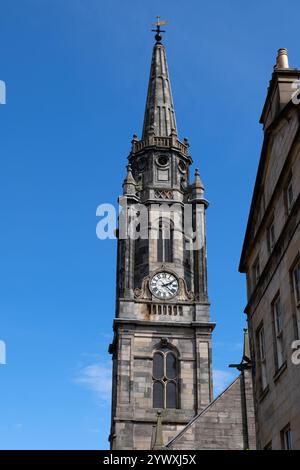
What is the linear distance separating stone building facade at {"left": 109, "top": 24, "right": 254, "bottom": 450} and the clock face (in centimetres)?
6

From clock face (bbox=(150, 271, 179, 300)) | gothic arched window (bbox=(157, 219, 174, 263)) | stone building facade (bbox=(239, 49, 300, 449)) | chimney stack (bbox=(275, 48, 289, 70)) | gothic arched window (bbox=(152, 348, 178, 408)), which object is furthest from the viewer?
gothic arched window (bbox=(157, 219, 174, 263))

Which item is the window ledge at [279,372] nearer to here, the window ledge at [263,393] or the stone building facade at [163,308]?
the window ledge at [263,393]

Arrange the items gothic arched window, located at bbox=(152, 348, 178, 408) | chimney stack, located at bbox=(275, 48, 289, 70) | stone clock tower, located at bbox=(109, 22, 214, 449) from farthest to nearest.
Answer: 1. gothic arched window, located at bbox=(152, 348, 178, 408)
2. stone clock tower, located at bbox=(109, 22, 214, 449)
3. chimney stack, located at bbox=(275, 48, 289, 70)

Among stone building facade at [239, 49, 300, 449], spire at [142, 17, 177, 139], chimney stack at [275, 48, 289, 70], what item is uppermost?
spire at [142, 17, 177, 139]

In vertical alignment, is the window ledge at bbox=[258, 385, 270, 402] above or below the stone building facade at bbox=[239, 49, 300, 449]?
below

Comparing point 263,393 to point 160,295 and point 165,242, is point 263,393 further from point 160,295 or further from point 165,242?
point 165,242

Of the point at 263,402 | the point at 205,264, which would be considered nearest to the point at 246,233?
the point at 263,402

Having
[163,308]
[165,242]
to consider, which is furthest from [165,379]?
[165,242]

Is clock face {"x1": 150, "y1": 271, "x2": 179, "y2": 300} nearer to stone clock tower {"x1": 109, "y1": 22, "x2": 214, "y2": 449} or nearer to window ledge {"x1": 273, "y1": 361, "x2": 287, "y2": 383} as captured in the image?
stone clock tower {"x1": 109, "y1": 22, "x2": 214, "y2": 449}

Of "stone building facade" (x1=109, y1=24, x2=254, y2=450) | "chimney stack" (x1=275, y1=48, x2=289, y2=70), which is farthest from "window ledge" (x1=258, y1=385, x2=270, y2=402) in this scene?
"stone building facade" (x1=109, y1=24, x2=254, y2=450)

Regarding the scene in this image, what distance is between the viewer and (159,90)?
184 ft

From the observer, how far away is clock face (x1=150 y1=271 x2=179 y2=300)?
46.4 m
